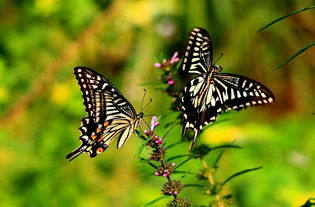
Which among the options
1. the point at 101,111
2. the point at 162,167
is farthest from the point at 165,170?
the point at 101,111

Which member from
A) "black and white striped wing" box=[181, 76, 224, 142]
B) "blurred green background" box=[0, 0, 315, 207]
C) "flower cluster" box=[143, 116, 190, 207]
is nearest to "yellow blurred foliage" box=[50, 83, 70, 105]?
"blurred green background" box=[0, 0, 315, 207]

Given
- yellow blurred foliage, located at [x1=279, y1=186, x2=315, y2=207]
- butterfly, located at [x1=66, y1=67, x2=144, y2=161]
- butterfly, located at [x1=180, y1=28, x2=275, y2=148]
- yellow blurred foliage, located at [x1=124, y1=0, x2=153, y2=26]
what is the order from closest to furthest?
butterfly, located at [x1=180, y1=28, x2=275, y2=148]
butterfly, located at [x1=66, y1=67, x2=144, y2=161]
yellow blurred foliage, located at [x1=279, y1=186, x2=315, y2=207]
yellow blurred foliage, located at [x1=124, y1=0, x2=153, y2=26]

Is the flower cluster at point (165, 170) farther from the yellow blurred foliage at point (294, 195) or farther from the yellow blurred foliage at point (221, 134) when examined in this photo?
the yellow blurred foliage at point (221, 134)

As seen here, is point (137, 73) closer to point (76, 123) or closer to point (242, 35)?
point (76, 123)

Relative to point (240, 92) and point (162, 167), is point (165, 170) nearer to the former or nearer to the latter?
point (162, 167)

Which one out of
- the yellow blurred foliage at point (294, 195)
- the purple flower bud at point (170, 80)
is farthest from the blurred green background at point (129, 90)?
the purple flower bud at point (170, 80)

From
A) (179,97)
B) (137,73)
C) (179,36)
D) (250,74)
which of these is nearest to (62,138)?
(137,73)

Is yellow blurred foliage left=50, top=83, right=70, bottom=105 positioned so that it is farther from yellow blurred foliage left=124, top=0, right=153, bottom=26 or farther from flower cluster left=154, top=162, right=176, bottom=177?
flower cluster left=154, top=162, right=176, bottom=177
